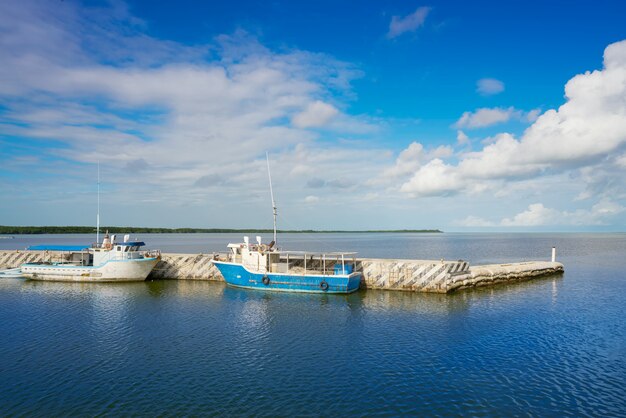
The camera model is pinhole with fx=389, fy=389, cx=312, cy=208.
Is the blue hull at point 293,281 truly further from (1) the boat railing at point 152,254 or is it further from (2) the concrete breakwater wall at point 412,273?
(1) the boat railing at point 152,254

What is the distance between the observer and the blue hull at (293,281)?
38.2m

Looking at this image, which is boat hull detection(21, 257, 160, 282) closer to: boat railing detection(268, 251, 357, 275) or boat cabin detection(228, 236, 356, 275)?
boat cabin detection(228, 236, 356, 275)

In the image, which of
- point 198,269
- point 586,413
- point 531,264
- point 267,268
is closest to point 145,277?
point 198,269

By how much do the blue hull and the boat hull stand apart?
457 inches

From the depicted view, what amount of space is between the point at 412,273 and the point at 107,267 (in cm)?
3489

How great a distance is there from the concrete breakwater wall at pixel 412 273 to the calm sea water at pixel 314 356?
2.92 m

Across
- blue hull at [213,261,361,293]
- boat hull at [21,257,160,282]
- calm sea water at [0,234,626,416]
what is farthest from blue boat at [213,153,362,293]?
boat hull at [21,257,160,282]

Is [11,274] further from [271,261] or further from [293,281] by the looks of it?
[293,281]

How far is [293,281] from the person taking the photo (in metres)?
39.1

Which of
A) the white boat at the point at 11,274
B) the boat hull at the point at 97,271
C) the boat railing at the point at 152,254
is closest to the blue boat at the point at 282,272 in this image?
the boat railing at the point at 152,254

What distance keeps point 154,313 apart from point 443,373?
74.2ft

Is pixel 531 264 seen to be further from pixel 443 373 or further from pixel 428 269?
pixel 443 373

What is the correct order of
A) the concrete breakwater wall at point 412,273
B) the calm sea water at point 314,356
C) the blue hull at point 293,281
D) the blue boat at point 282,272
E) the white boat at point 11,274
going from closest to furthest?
the calm sea water at point 314,356 < the blue hull at point 293,281 < the blue boat at point 282,272 < the concrete breakwater wall at point 412,273 < the white boat at point 11,274

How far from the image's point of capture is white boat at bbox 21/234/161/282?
151 feet
